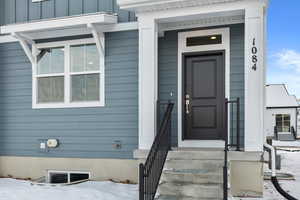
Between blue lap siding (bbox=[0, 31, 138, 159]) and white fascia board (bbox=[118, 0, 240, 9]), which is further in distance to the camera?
blue lap siding (bbox=[0, 31, 138, 159])

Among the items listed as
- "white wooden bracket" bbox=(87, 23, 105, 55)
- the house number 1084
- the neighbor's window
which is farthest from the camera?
the neighbor's window

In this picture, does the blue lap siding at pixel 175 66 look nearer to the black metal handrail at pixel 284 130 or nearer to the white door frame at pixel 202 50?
the white door frame at pixel 202 50

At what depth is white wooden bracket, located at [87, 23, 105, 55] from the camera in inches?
251

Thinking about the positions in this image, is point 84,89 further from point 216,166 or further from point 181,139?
point 216,166

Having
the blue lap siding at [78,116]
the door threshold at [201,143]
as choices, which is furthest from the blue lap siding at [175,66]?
the blue lap siding at [78,116]

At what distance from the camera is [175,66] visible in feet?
21.4

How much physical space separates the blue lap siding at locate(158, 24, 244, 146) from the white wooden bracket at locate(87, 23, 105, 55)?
1183 mm

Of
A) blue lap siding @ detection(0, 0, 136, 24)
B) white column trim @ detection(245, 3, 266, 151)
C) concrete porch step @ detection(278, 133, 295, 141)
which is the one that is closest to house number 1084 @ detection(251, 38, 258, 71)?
white column trim @ detection(245, 3, 266, 151)

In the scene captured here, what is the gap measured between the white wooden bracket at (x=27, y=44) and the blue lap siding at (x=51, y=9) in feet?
1.67

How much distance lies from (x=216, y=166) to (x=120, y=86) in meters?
2.56

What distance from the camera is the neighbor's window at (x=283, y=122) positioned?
79.4 ft

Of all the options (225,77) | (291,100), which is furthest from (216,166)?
(291,100)

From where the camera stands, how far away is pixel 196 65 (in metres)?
6.48

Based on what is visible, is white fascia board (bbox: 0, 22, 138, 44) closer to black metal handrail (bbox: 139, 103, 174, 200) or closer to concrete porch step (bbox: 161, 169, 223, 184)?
black metal handrail (bbox: 139, 103, 174, 200)
